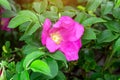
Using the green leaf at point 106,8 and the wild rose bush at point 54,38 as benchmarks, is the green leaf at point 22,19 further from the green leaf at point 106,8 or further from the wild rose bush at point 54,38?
the green leaf at point 106,8

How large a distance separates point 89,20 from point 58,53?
0.20 metres

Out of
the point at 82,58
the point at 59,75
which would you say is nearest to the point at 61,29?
the point at 59,75

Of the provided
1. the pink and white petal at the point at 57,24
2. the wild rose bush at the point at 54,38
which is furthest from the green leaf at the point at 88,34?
the pink and white petal at the point at 57,24

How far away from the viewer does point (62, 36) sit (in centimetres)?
130

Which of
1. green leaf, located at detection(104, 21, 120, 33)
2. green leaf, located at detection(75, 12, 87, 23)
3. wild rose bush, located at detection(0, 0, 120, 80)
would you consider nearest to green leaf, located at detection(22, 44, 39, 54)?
wild rose bush, located at detection(0, 0, 120, 80)

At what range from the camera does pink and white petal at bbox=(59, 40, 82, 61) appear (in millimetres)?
1233

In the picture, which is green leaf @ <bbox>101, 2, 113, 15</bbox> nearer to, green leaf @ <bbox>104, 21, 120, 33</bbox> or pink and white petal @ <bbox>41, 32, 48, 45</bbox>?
green leaf @ <bbox>104, 21, 120, 33</bbox>

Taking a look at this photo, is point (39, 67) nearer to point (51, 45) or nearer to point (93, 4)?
point (51, 45)

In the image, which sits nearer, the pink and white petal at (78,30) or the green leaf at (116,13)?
the pink and white petal at (78,30)

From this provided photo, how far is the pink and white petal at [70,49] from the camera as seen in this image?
1233mm

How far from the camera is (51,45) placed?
120cm

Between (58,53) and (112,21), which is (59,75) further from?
(112,21)

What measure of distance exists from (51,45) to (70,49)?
0.09 meters

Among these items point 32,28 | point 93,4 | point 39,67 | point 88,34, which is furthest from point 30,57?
point 93,4
